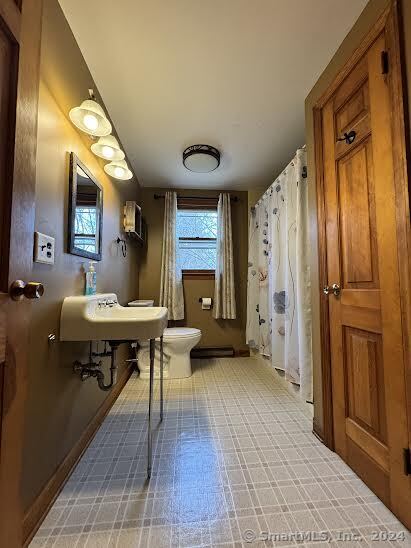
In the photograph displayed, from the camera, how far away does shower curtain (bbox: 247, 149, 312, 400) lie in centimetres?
181

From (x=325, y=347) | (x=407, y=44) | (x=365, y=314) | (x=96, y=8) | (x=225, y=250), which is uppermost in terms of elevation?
(x=96, y=8)

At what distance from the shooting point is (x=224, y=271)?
318 centimetres

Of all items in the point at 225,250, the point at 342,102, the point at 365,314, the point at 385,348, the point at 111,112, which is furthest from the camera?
the point at 225,250

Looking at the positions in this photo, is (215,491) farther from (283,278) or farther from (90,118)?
(90,118)

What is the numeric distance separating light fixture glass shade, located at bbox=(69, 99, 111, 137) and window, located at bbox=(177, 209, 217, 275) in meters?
1.97

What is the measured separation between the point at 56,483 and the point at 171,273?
2228mm

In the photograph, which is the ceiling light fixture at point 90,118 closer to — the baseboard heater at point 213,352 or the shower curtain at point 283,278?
the shower curtain at point 283,278

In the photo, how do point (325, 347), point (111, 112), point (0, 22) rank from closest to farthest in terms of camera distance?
point (0, 22), point (325, 347), point (111, 112)

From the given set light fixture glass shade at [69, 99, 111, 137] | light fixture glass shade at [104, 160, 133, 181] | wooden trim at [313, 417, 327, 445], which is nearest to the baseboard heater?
wooden trim at [313, 417, 327, 445]

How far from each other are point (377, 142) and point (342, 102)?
42 cm

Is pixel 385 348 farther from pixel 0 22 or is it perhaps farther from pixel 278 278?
pixel 0 22

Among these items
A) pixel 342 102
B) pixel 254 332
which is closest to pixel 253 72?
pixel 342 102

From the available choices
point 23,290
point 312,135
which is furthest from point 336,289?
point 23,290

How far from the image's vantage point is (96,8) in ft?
3.89
